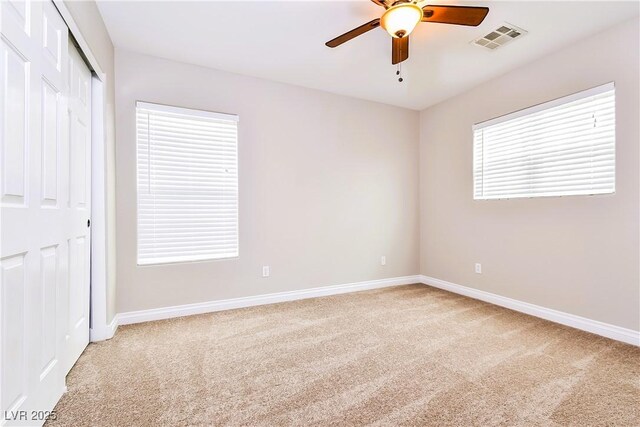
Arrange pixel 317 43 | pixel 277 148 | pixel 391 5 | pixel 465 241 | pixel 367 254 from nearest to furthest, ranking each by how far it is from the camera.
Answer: pixel 391 5 < pixel 317 43 < pixel 277 148 < pixel 465 241 < pixel 367 254

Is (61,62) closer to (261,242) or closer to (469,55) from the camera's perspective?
(261,242)

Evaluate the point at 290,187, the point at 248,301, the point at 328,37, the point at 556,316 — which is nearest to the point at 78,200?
the point at 248,301

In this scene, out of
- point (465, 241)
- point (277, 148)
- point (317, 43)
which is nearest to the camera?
point (317, 43)

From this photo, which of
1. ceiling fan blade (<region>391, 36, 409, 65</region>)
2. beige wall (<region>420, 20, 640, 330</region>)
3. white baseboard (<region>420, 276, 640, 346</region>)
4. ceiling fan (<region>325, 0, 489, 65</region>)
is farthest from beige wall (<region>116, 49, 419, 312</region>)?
ceiling fan (<region>325, 0, 489, 65</region>)

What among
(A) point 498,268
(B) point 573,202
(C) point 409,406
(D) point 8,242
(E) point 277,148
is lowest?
(C) point 409,406

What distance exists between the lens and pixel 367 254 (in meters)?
4.27

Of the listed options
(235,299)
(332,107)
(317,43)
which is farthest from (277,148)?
(235,299)

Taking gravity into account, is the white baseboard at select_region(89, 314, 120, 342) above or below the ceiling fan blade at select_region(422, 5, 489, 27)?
below

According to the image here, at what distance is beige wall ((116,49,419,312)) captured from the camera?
299 centimetres

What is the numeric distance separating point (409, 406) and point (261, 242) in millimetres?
2344

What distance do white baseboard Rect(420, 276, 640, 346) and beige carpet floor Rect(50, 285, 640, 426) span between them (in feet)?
0.33

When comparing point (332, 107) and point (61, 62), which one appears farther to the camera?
point (332, 107)

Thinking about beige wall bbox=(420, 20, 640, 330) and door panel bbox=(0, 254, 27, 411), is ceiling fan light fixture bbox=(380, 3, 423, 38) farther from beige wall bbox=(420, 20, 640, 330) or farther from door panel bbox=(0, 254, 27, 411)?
door panel bbox=(0, 254, 27, 411)

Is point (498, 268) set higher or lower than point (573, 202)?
lower
